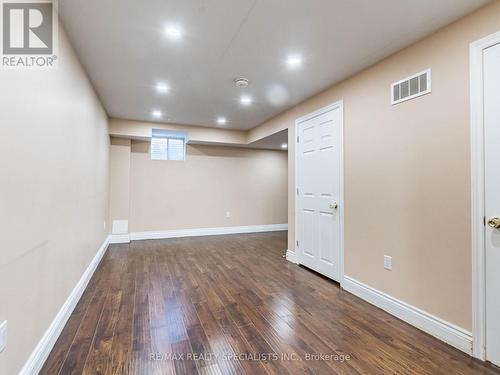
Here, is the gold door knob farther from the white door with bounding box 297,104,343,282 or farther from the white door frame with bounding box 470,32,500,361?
the white door with bounding box 297,104,343,282

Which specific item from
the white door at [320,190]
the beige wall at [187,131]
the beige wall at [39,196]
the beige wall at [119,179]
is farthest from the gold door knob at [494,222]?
the beige wall at [119,179]

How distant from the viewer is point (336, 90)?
3154 mm

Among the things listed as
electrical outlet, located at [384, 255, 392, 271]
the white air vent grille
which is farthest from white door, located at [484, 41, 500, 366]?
electrical outlet, located at [384, 255, 392, 271]

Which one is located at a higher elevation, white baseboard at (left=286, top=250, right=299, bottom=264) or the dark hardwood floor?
white baseboard at (left=286, top=250, right=299, bottom=264)

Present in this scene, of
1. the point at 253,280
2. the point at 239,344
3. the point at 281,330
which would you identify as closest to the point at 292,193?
the point at 253,280

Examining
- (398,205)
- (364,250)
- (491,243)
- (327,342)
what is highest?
(398,205)

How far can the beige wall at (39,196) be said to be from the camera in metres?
1.27

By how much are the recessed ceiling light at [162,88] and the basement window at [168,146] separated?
6.89 feet

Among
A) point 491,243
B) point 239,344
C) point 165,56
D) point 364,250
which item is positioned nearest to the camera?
point 491,243

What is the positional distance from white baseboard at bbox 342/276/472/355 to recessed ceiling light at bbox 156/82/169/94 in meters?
3.27

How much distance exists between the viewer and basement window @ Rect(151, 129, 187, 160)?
224 inches

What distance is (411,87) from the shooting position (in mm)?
2256

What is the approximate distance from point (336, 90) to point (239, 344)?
116 inches

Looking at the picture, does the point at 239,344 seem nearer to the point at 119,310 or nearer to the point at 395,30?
the point at 119,310
